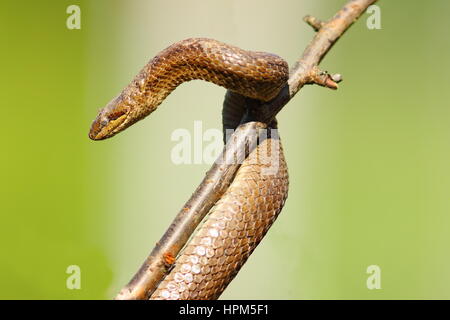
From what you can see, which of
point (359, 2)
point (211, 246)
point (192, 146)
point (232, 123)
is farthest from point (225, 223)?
point (192, 146)

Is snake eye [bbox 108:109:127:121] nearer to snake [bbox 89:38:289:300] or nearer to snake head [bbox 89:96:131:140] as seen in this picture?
snake head [bbox 89:96:131:140]

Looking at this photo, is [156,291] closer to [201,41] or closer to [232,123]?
[232,123]

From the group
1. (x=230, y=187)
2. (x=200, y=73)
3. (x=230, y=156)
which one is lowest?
(x=230, y=187)

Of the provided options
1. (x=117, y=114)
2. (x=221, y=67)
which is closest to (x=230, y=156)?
(x=221, y=67)

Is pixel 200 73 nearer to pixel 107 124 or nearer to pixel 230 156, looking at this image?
pixel 230 156

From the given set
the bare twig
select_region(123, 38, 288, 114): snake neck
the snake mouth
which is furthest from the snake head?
the bare twig

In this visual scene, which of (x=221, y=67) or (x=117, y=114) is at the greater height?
(x=221, y=67)

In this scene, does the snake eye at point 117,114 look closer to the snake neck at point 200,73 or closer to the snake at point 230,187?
the snake neck at point 200,73
